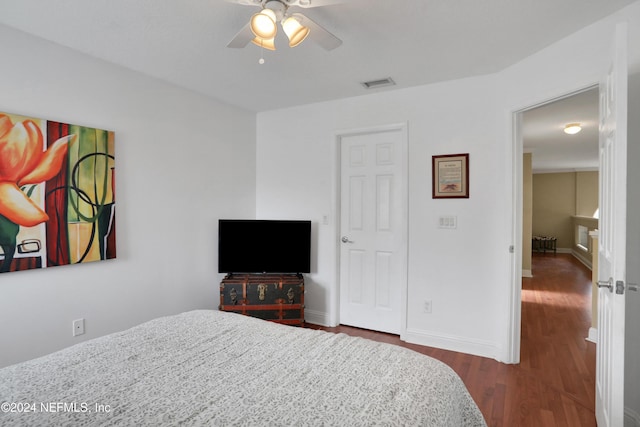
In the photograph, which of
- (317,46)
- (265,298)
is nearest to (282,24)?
(317,46)

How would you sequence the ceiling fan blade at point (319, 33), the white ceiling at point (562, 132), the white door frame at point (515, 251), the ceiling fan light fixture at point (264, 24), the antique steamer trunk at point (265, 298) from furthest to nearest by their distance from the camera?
the white ceiling at point (562, 132), the antique steamer trunk at point (265, 298), the white door frame at point (515, 251), the ceiling fan blade at point (319, 33), the ceiling fan light fixture at point (264, 24)

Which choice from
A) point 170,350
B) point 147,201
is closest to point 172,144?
point 147,201

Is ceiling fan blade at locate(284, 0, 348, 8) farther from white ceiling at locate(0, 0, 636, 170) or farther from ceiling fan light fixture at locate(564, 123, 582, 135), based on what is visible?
ceiling fan light fixture at locate(564, 123, 582, 135)

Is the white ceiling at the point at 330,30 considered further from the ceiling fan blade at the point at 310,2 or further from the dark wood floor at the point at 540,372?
the dark wood floor at the point at 540,372

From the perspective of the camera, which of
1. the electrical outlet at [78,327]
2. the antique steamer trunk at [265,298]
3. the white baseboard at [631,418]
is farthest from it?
the antique steamer trunk at [265,298]

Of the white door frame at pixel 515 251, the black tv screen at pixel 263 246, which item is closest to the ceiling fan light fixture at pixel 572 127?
the white door frame at pixel 515 251

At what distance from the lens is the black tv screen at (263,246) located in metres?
3.48

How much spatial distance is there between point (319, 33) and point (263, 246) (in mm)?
2228

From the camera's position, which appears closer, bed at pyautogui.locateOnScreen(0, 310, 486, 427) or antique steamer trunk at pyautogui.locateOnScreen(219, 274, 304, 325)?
bed at pyautogui.locateOnScreen(0, 310, 486, 427)

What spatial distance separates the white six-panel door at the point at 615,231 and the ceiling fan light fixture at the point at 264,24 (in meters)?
1.53

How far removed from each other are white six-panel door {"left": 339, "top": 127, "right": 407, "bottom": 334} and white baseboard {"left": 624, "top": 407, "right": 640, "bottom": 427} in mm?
1655

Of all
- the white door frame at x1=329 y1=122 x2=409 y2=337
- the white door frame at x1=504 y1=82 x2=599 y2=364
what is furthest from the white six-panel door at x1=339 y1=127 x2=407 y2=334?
the white door frame at x1=504 y1=82 x2=599 y2=364

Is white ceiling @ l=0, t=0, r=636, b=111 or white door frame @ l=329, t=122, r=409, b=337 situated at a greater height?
white ceiling @ l=0, t=0, r=636, b=111

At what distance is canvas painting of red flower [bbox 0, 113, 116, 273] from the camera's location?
213 cm
